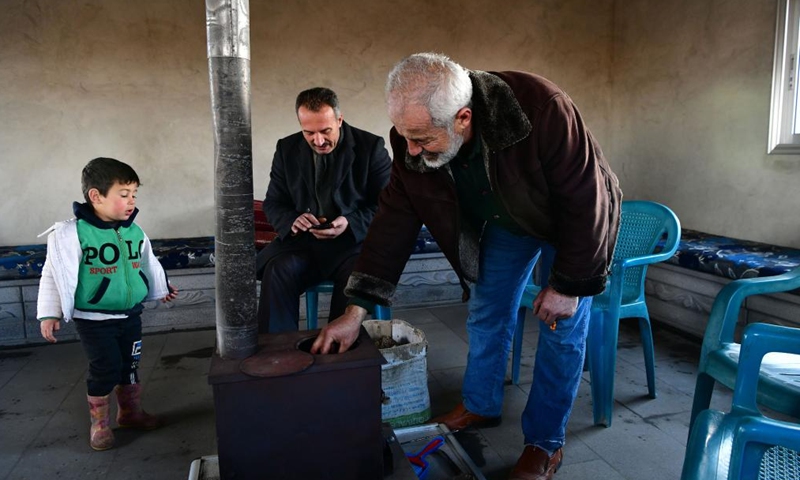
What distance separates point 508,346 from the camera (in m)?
2.28

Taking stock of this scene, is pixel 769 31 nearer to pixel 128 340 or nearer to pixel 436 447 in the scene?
pixel 436 447

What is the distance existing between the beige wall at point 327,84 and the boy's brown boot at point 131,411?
205 cm

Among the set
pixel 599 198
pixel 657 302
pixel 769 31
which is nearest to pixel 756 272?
pixel 657 302

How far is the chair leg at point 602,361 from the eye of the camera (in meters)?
2.43

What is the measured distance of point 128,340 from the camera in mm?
2432

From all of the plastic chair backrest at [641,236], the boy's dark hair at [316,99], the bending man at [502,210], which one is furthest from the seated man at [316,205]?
the plastic chair backrest at [641,236]

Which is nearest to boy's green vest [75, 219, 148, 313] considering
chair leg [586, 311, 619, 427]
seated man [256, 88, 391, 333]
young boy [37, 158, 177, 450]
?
young boy [37, 158, 177, 450]

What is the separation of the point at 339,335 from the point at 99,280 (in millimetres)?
1205

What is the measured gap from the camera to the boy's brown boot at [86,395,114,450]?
2.33m

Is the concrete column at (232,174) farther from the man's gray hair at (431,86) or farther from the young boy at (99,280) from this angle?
the young boy at (99,280)

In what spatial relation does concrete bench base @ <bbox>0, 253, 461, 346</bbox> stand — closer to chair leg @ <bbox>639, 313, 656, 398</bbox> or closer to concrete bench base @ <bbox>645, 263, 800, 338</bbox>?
concrete bench base @ <bbox>645, 263, 800, 338</bbox>

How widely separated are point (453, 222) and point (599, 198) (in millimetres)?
472

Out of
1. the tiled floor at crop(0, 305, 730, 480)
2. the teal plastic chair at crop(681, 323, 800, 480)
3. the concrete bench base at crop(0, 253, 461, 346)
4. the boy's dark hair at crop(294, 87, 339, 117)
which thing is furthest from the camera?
the concrete bench base at crop(0, 253, 461, 346)

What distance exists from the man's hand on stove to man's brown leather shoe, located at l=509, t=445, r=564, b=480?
0.81m
